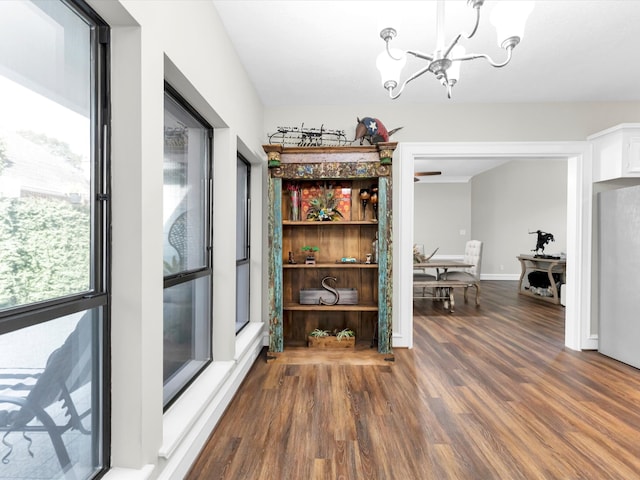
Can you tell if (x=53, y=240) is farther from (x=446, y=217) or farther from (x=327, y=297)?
(x=446, y=217)

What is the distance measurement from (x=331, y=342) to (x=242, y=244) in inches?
51.3

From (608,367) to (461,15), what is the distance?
3187 millimetres

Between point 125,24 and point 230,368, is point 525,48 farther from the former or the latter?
point 230,368

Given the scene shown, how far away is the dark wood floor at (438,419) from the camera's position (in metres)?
1.65

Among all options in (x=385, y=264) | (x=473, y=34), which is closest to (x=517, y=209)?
(x=385, y=264)

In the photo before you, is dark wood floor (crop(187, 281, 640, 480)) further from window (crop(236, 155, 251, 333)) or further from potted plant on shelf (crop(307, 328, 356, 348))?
window (crop(236, 155, 251, 333))

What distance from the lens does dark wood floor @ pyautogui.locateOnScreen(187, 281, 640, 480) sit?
165 centimetres

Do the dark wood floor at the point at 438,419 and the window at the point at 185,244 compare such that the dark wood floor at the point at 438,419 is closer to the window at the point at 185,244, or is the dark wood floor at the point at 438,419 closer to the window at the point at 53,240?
the window at the point at 185,244

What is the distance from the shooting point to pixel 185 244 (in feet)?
6.25

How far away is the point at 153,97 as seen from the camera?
1273mm

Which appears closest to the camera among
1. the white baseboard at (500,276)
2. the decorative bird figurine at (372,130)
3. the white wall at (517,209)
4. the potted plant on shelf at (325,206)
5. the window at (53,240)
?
the window at (53,240)

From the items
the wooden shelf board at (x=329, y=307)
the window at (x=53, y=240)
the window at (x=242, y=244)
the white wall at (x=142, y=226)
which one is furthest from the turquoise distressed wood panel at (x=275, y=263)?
the window at (x=53, y=240)

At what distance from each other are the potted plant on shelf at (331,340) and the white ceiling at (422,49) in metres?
2.37

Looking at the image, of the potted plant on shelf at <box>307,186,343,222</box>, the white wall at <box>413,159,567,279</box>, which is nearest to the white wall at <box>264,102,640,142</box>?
the potted plant on shelf at <box>307,186,343,222</box>
